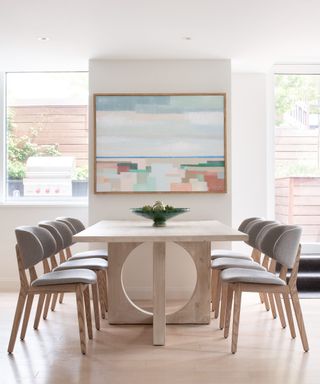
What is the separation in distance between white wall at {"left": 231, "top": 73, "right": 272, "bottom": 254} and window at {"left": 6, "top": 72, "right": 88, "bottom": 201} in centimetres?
172

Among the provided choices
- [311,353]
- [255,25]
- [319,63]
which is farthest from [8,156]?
[311,353]

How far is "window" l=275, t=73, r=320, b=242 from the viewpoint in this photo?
6512mm

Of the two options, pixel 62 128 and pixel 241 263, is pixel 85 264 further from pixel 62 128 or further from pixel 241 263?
pixel 62 128

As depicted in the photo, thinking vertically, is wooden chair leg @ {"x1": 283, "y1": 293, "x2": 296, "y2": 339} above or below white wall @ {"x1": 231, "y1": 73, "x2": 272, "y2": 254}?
below

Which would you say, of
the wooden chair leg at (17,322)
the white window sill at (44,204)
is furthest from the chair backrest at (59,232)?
the white window sill at (44,204)

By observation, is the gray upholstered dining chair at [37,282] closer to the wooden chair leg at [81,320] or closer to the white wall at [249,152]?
the wooden chair leg at [81,320]

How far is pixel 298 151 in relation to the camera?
258 inches

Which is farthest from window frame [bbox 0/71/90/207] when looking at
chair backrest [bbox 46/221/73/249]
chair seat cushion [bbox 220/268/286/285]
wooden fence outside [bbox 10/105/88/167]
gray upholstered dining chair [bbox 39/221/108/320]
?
chair seat cushion [bbox 220/268/286/285]

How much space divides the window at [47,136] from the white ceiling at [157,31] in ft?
1.08

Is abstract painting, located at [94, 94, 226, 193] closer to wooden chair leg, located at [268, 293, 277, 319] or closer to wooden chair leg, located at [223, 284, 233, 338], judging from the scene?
wooden chair leg, located at [268, 293, 277, 319]

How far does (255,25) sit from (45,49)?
81.5 inches

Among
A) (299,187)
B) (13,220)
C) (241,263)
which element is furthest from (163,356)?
(299,187)

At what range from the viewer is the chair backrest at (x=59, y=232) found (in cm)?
450

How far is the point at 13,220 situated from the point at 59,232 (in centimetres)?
182
